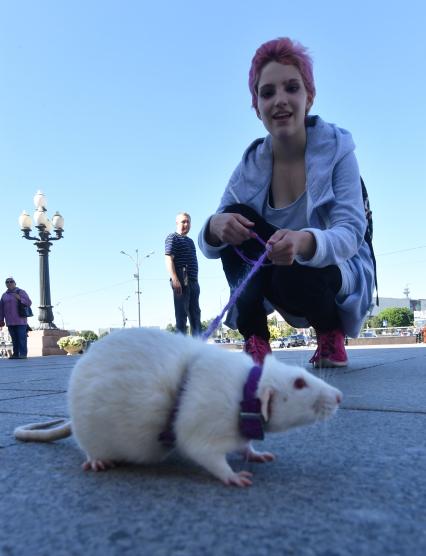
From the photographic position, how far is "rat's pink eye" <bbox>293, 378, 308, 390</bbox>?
1311 millimetres

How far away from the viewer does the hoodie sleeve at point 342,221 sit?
250cm

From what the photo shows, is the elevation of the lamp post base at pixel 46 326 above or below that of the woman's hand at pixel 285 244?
below

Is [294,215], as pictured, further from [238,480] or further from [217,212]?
[238,480]

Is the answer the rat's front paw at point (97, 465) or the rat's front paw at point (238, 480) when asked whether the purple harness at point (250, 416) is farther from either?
the rat's front paw at point (97, 465)

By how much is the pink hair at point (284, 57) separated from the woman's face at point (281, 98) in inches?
1.4

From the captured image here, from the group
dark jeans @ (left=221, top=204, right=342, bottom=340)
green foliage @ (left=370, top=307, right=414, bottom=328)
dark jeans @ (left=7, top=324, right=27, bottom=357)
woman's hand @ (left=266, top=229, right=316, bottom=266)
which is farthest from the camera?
green foliage @ (left=370, top=307, right=414, bottom=328)

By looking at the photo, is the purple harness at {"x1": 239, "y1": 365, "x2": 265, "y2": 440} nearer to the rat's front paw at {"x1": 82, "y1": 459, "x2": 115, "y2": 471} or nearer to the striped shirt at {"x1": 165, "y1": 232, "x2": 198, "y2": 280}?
the rat's front paw at {"x1": 82, "y1": 459, "x2": 115, "y2": 471}

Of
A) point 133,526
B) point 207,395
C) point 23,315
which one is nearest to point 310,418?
point 207,395

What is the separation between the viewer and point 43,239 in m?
16.2

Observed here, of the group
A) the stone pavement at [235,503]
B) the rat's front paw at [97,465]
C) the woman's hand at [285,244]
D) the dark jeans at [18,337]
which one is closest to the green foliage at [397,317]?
the dark jeans at [18,337]

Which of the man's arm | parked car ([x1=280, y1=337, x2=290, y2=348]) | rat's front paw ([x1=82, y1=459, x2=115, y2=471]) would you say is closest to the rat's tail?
rat's front paw ([x1=82, y1=459, x2=115, y2=471])

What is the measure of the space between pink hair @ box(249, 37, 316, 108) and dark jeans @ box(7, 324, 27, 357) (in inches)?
361

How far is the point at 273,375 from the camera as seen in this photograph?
4.27 feet

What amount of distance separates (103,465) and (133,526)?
449 millimetres
